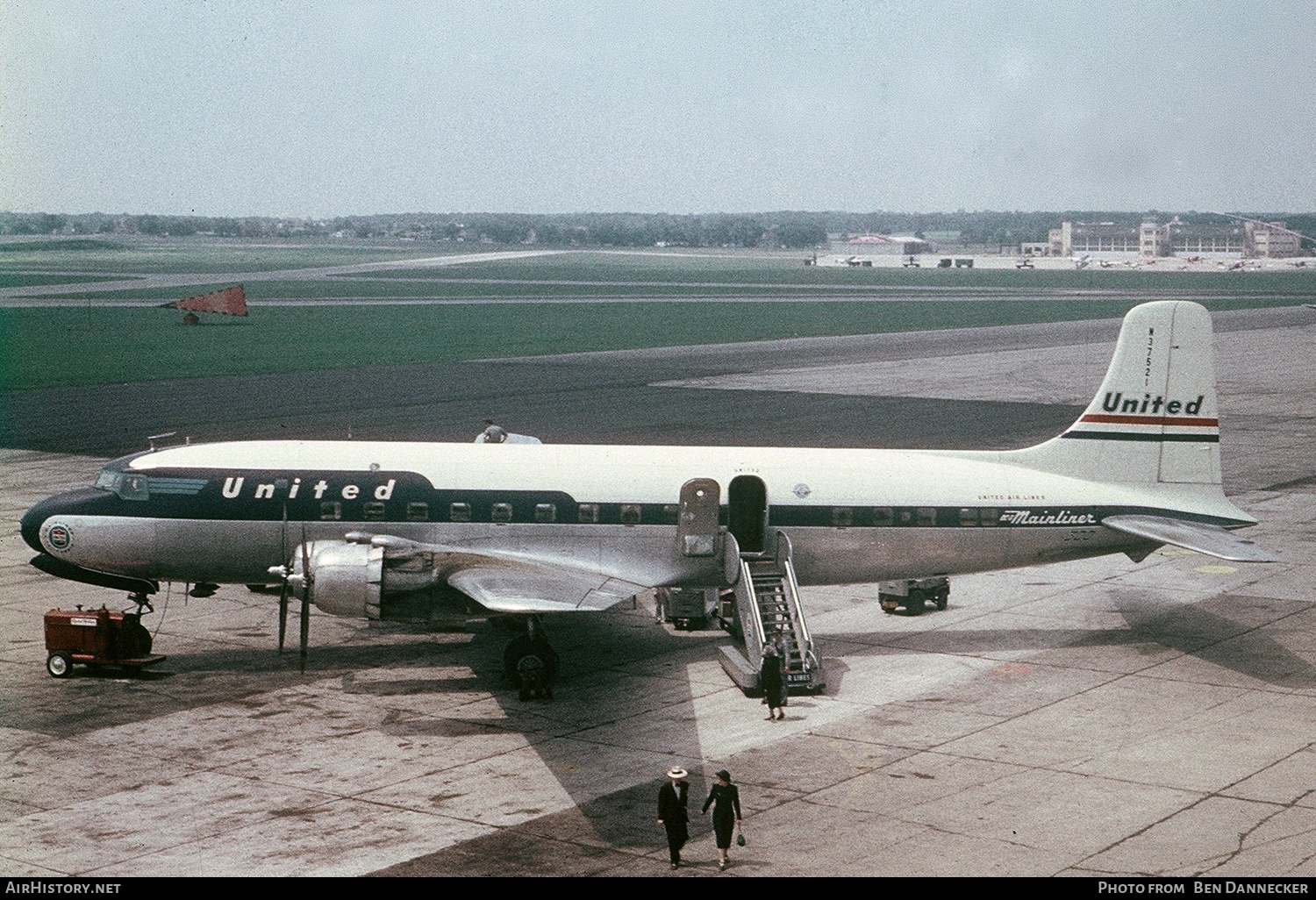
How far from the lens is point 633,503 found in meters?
30.0

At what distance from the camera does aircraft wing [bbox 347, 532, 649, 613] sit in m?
25.8

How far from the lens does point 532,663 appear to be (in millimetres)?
26953

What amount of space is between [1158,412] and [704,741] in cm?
1402

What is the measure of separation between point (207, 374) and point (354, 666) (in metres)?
58.2

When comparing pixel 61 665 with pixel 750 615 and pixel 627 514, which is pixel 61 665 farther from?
pixel 750 615

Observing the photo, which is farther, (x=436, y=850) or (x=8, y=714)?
(x=8, y=714)

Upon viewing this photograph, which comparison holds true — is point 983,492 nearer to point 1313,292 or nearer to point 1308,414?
point 1308,414

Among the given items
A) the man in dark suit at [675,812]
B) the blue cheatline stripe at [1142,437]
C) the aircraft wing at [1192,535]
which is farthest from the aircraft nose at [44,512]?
the aircraft wing at [1192,535]

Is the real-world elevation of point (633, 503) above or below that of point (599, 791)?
above

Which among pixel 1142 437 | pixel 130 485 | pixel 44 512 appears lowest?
pixel 44 512

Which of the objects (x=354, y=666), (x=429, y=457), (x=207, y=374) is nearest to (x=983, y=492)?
(x=429, y=457)

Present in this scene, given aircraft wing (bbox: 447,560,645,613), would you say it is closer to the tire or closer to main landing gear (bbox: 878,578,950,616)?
main landing gear (bbox: 878,578,950,616)

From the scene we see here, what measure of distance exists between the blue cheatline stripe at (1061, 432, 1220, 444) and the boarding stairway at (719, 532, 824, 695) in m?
7.44

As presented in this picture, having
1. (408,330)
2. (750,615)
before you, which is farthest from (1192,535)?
(408,330)
